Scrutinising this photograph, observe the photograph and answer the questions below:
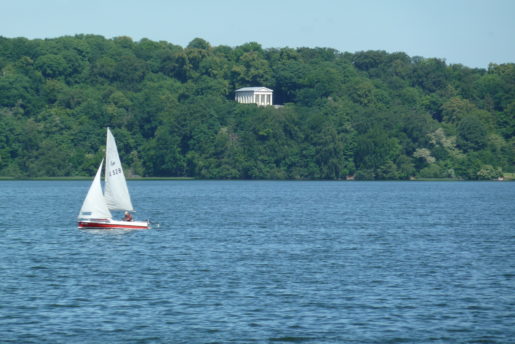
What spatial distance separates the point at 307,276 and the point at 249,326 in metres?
16.7

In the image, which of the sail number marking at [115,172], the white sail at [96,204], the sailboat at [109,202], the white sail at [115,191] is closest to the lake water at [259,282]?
the sailboat at [109,202]

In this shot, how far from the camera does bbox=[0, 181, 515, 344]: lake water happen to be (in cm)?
4544

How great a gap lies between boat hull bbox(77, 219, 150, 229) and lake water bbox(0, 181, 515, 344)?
789 millimetres

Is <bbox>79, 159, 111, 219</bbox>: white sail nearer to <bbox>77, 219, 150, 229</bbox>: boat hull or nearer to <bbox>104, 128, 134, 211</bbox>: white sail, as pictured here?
<bbox>77, 219, 150, 229</bbox>: boat hull

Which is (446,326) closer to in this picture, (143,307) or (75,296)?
(143,307)

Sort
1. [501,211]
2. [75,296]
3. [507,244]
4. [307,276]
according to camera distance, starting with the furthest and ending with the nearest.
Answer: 1. [501,211]
2. [507,244]
3. [307,276]
4. [75,296]

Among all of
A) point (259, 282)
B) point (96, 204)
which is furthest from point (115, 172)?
point (259, 282)

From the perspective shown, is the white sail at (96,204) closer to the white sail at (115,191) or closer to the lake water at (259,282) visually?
the lake water at (259,282)

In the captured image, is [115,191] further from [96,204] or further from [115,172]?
[96,204]

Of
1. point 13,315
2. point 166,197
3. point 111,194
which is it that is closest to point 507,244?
point 111,194

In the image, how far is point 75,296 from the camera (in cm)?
5434

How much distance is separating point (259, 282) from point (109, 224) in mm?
36198

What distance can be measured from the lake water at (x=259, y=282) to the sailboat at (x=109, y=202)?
3.74 ft

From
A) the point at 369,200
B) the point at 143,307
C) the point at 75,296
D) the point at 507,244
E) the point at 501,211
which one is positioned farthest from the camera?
the point at 369,200
